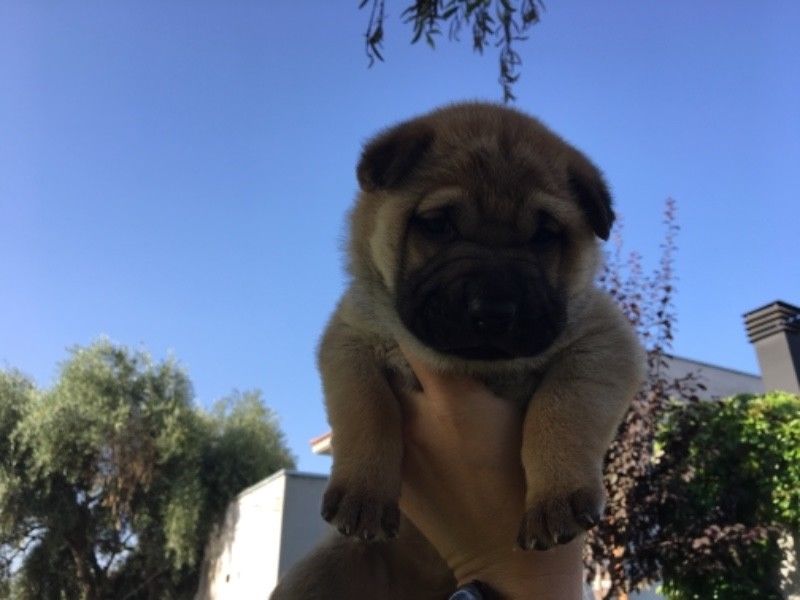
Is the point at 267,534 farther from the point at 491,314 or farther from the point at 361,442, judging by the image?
the point at 491,314

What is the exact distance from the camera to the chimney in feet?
44.9

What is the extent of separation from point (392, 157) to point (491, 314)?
831mm

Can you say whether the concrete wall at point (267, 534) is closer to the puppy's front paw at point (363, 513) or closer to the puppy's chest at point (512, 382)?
the puppy's chest at point (512, 382)

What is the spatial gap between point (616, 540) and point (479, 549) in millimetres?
6141

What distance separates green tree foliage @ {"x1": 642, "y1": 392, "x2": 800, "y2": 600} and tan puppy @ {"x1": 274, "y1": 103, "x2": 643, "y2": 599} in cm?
621

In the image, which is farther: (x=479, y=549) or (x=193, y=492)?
(x=193, y=492)

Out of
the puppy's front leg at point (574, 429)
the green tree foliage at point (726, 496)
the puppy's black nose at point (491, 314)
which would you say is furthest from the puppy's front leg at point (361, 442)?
the green tree foliage at point (726, 496)

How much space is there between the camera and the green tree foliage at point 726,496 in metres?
8.12

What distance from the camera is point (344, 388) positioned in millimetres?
2621

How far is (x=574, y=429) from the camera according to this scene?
2332mm

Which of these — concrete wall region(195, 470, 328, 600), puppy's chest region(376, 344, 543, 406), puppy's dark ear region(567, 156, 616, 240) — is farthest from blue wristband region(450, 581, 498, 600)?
concrete wall region(195, 470, 328, 600)

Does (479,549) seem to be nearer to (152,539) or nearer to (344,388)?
(344,388)

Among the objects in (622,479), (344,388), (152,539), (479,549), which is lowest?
(479,549)

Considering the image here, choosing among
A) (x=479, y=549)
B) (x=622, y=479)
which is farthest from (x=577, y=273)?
(x=622, y=479)
